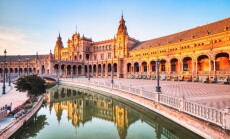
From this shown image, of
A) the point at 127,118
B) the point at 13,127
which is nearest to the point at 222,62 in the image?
the point at 127,118

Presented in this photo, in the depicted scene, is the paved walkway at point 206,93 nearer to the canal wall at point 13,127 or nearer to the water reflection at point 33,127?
the water reflection at point 33,127

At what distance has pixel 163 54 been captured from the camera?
3616cm

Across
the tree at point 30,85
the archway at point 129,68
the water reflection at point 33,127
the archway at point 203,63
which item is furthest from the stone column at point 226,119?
the archway at point 129,68

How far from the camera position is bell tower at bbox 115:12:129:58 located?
57031 millimetres

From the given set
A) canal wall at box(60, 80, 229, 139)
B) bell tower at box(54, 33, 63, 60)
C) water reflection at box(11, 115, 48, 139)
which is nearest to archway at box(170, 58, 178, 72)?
canal wall at box(60, 80, 229, 139)

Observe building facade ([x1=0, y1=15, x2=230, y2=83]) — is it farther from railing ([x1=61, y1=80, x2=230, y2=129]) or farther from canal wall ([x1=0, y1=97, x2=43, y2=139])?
canal wall ([x1=0, y1=97, x2=43, y2=139])

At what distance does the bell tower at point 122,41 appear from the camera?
187ft

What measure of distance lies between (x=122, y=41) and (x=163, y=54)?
24.2 m

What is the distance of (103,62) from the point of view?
5719 cm

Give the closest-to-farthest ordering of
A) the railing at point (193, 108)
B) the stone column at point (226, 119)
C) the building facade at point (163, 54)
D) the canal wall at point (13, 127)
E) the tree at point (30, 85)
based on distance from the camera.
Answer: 1. the stone column at point (226, 119)
2. the railing at point (193, 108)
3. the canal wall at point (13, 127)
4. the tree at point (30, 85)
5. the building facade at point (163, 54)

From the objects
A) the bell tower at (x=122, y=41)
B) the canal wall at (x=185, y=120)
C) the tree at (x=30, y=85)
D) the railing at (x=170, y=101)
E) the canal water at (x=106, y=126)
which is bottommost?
the canal water at (x=106, y=126)

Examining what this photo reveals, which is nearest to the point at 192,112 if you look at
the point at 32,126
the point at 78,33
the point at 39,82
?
the point at 32,126

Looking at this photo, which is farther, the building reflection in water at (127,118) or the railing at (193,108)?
the building reflection in water at (127,118)

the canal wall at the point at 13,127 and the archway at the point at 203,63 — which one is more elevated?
the archway at the point at 203,63
